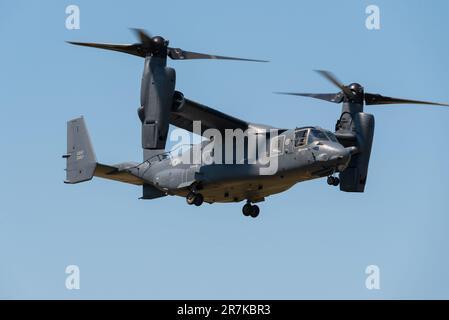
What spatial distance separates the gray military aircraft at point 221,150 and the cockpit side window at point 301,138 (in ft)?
0.10

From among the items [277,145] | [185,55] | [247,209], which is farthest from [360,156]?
[185,55]

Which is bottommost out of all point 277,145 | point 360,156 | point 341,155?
point 341,155

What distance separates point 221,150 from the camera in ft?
92.6

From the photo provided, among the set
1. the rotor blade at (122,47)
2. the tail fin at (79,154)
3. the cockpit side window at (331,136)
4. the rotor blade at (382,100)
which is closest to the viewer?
the cockpit side window at (331,136)

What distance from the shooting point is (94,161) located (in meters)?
→ 28.6

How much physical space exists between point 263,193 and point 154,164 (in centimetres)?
336

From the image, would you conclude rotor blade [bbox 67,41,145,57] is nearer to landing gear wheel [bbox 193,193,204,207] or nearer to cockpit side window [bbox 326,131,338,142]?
landing gear wheel [bbox 193,193,204,207]

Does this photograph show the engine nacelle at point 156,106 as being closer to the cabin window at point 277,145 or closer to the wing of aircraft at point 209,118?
the wing of aircraft at point 209,118

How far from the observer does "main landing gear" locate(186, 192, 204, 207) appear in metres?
27.6

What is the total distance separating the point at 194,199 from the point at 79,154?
3.80 m

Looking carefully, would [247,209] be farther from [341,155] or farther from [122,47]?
[122,47]

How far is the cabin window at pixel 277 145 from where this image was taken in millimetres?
27175

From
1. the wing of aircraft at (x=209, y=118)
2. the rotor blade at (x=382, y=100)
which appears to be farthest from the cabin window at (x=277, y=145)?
the rotor blade at (x=382, y=100)
